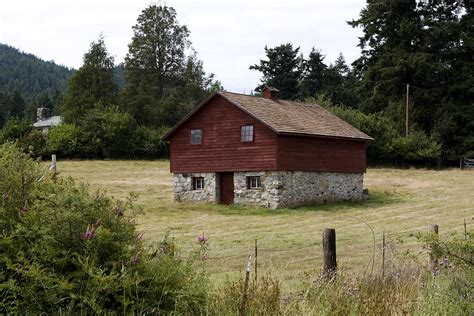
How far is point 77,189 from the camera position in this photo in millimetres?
6887

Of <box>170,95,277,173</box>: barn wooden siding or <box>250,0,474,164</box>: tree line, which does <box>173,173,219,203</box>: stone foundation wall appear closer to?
<box>170,95,277,173</box>: barn wooden siding

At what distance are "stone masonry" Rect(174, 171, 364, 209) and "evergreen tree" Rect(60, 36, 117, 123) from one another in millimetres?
33767

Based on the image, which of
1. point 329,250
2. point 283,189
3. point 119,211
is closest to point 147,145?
point 283,189

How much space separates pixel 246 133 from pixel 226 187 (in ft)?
10.7

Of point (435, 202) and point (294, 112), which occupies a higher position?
point (294, 112)

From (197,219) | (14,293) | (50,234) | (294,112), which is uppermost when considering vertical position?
(294,112)

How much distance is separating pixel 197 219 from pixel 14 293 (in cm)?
2216

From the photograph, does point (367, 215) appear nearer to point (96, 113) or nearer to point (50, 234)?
point (50, 234)

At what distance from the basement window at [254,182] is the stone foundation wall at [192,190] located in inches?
82.1

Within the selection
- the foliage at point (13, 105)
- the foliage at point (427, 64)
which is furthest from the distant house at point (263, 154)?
the foliage at point (13, 105)

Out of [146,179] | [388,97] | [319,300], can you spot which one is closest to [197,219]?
[146,179]

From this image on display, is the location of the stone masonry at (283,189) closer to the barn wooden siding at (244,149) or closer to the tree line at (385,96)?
the barn wooden siding at (244,149)

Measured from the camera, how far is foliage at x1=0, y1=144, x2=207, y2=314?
233 inches

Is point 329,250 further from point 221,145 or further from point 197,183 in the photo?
point 197,183
